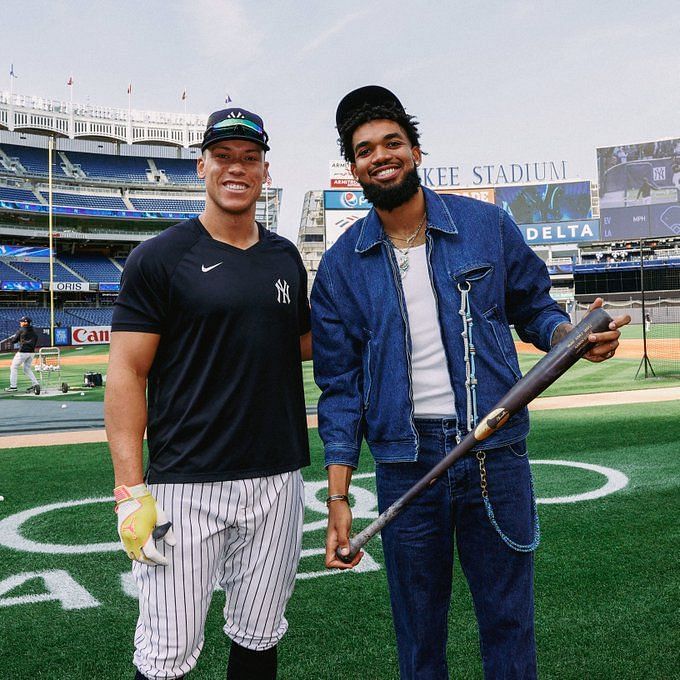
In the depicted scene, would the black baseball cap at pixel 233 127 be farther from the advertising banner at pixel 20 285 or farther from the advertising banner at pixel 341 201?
the advertising banner at pixel 20 285

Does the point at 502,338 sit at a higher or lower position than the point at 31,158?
lower

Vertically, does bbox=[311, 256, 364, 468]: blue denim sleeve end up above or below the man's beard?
below

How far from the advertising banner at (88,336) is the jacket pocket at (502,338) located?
41.7 meters

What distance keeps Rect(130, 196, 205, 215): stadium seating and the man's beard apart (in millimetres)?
56806

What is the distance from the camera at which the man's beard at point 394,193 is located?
233 centimetres

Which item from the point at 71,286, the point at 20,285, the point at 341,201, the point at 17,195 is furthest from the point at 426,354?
the point at 17,195

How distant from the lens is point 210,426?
2430 millimetres

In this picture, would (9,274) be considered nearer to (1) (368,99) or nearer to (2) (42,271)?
(2) (42,271)

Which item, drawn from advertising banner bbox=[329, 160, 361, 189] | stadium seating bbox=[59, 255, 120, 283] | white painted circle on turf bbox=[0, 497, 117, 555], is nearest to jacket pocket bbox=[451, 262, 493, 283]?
white painted circle on turf bbox=[0, 497, 117, 555]

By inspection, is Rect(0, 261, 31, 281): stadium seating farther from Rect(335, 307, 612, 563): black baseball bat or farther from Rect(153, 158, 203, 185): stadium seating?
Rect(335, 307, 612, 563): black baseball bat

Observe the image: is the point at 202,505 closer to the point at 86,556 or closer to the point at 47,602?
the point at 47,602

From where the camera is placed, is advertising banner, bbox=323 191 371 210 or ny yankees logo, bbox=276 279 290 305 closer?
ny yankees logo, bbox=276 279 290 305

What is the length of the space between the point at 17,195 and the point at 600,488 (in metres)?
53.7

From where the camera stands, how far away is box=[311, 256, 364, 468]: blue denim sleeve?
238 cm
